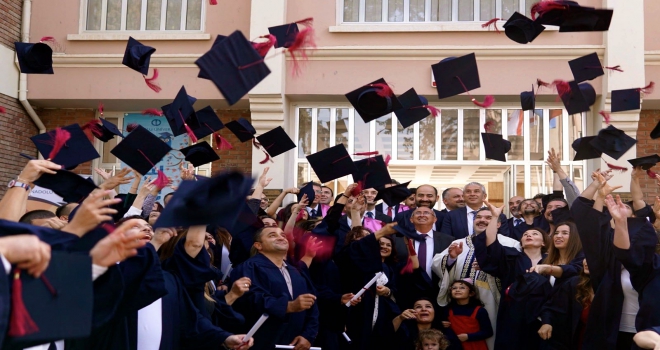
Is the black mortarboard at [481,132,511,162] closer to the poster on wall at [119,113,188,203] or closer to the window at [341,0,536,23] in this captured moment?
the window at [341,0,536,23]

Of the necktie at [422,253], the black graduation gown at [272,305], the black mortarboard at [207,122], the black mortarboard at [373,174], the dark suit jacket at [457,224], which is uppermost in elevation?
the black mortarboard at [207,122]

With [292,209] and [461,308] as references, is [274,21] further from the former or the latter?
[461,308]

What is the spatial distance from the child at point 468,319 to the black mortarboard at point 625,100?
10.7 ft

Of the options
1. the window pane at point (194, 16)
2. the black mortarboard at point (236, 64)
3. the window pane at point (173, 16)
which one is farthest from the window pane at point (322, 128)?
the black mortarboard at point (236, 64)

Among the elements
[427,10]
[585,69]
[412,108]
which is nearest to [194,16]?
[427,10]

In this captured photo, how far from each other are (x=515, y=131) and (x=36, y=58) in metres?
6.59

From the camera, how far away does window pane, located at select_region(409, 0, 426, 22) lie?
457 inches

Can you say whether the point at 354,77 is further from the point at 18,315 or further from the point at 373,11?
the point at 18,315

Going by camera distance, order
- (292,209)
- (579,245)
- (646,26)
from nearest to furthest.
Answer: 1. (579,245)
2. (292,209)
3. (646,26)

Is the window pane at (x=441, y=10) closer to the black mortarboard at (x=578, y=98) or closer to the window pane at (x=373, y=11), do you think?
the window pane at (x=373, y=11)

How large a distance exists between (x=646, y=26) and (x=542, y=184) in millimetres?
2571

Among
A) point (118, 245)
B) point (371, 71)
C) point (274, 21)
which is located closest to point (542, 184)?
point (371, 71)

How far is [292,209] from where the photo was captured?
7.66 meters

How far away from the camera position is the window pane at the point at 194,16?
1180 cm
